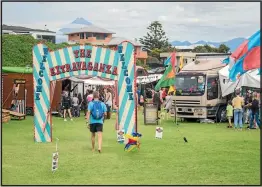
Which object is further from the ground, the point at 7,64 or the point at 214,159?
the point at 7,64

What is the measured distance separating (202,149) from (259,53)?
5161 mm

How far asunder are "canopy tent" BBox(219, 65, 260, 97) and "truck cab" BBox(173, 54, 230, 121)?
32 centimetres

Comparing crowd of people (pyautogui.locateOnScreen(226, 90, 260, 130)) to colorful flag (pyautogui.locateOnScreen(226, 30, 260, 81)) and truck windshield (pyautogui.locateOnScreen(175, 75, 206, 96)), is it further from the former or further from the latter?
colorful flag (pyautogui.locateOnScreen(226, 30, 260, 81))

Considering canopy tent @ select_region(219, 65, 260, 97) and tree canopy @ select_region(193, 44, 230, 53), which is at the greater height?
tree canopy @ select_region(193, 44, 230, 53)

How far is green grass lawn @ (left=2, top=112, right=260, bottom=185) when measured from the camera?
36.7 ft

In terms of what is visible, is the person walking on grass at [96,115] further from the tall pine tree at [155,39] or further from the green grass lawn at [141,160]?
the tall pine tree at [155,39]

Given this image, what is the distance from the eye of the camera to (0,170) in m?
12.0

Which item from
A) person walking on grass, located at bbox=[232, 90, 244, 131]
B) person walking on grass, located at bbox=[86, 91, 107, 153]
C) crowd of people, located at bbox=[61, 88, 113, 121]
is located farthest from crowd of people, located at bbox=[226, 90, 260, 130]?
person walking on grass, located at bbox=[86, 91, 107, 153]

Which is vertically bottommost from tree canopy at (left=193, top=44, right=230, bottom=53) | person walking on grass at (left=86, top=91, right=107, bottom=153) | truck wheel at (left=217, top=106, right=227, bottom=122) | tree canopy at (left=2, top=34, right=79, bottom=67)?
truck wheel at (left=217, top=106, right=227, bottom=122)

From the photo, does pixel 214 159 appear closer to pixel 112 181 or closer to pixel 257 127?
pixel 112 181

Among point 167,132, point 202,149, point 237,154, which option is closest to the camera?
point 237,154

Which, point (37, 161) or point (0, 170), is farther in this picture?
point (37, 161)

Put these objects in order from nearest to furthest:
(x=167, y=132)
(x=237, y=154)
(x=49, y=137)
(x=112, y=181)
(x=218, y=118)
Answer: (x=112, y=181) → (x=237, y=154) → (x=49, y=137) → (x=167, y=132) → (x=218, y=118)

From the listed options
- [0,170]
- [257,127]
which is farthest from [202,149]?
[257,127]
